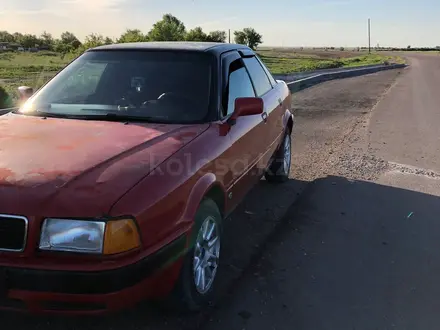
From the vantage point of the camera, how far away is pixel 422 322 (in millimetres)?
3033

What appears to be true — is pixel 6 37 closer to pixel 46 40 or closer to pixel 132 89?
pixel 46 40

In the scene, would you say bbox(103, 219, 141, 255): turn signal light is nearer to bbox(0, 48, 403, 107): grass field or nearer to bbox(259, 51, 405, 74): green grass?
bbox(0, 48, 403, 107): grass field

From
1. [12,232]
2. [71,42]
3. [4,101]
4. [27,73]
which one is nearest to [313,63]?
[71,42]

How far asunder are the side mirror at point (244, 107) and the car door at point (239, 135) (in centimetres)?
8

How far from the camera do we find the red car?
229cm

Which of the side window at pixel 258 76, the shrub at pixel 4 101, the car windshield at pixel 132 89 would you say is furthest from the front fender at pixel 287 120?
the shrub at pixel 4 101

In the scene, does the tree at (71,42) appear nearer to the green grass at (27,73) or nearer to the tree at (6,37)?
the green grass at (27,73)

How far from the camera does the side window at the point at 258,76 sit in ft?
15.8

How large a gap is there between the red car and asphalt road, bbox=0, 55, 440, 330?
14.8 inches

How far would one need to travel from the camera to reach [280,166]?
577 cm

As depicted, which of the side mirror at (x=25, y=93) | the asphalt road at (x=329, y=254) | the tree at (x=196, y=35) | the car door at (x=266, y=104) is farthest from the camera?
the tree at (x=196, y=35)

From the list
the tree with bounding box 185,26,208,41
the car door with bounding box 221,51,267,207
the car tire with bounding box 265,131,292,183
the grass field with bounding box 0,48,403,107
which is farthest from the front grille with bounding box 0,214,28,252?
the tree with bounding box 185,26,208,41

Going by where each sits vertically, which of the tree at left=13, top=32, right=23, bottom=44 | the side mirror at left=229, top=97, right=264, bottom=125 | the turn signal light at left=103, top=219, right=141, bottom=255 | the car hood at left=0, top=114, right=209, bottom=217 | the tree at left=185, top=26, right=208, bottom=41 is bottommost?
the turn signal light at left=103, top=219, right=141, bottom=255

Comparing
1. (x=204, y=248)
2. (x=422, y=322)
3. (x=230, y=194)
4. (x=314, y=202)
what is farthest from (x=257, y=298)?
(x=314, y=202)
